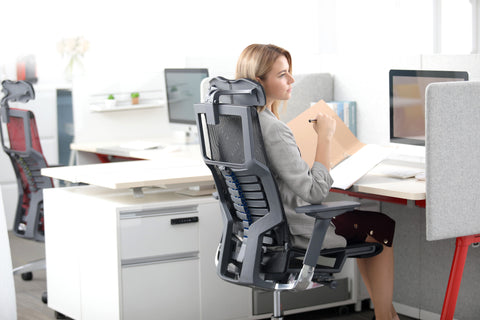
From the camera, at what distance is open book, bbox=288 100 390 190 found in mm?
3109

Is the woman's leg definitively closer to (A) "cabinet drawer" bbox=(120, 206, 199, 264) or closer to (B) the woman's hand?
(B) the woman's hand

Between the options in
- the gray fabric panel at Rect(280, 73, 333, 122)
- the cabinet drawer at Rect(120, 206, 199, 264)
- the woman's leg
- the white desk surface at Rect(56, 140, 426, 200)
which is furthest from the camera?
the gray fabric panel at Rect(280, 73, 333, 122)

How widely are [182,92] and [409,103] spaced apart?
1.89 metres

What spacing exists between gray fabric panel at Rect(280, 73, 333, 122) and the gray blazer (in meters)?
1.31

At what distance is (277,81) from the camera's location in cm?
279

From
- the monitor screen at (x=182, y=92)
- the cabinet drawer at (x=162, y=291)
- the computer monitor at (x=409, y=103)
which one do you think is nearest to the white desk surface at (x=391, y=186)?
the computer monitor at (x=409, y=103)

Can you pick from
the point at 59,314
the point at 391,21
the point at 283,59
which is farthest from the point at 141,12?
the point at 283,59

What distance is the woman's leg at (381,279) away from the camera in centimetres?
308

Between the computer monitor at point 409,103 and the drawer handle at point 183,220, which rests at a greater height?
the computer monitor at point 409,103

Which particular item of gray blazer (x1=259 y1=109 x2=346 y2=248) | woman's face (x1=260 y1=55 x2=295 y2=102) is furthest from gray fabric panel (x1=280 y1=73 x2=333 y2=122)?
gray blazer (x1=259 y1=109 x2=346 y2=248)

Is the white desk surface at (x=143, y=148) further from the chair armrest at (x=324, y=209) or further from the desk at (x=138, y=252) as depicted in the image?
the chair armrest at (x=324, y=209)

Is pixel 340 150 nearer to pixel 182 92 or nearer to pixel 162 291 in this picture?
pixel 162 291

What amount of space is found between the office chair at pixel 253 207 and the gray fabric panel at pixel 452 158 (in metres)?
0.29

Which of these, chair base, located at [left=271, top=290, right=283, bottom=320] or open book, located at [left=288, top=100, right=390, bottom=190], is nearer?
chair base, located at [left=271, top=290, right=283, bottom=320]
